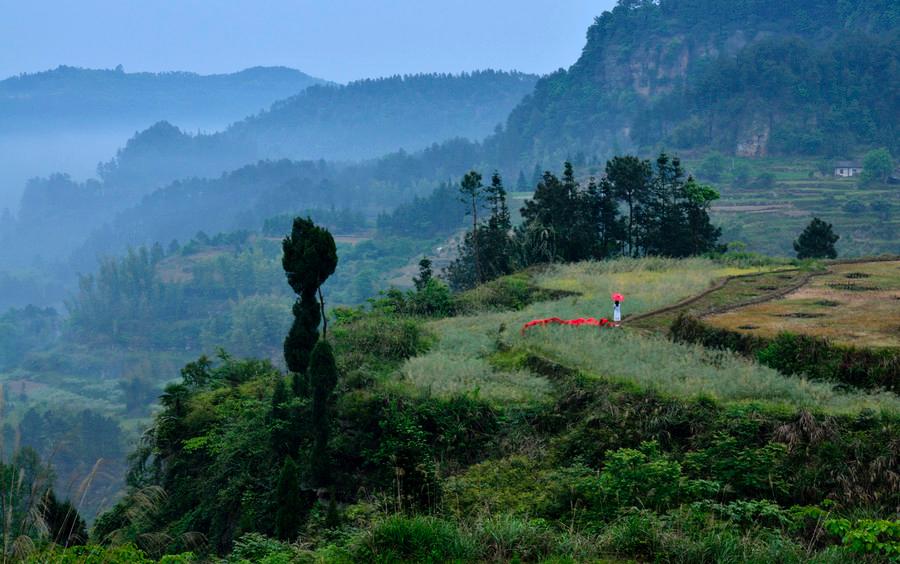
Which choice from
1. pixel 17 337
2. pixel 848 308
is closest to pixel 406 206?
pixel 17 337

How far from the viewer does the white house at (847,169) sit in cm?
9331

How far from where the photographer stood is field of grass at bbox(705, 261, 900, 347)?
1339 centimetres

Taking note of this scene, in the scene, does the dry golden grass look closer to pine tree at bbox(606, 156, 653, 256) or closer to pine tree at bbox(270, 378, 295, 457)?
pine tree at bbox(270, 378, 295, 457)

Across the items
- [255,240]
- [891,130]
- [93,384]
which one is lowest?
[93,384]

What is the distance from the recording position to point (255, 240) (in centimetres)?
13862

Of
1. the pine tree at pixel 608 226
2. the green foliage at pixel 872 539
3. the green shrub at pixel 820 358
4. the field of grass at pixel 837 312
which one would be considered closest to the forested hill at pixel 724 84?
the pine tree at pixel 608 226

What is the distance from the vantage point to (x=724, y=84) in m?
118

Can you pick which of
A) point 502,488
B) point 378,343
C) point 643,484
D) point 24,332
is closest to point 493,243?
point 378,343

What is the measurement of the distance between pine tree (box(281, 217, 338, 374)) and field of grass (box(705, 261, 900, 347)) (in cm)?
722

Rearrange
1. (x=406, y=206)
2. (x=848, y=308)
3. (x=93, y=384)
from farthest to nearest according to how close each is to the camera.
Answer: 1. (x=406, y=206)
2. (x=93, y=384)
3. (x=848, y=308)

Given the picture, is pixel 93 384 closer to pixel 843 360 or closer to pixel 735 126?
pixel 735 126

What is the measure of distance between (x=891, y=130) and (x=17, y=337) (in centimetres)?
13150

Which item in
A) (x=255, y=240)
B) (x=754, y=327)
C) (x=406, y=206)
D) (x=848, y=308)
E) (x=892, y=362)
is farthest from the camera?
(x=255, y=240)

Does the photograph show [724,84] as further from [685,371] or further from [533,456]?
[533,456]
